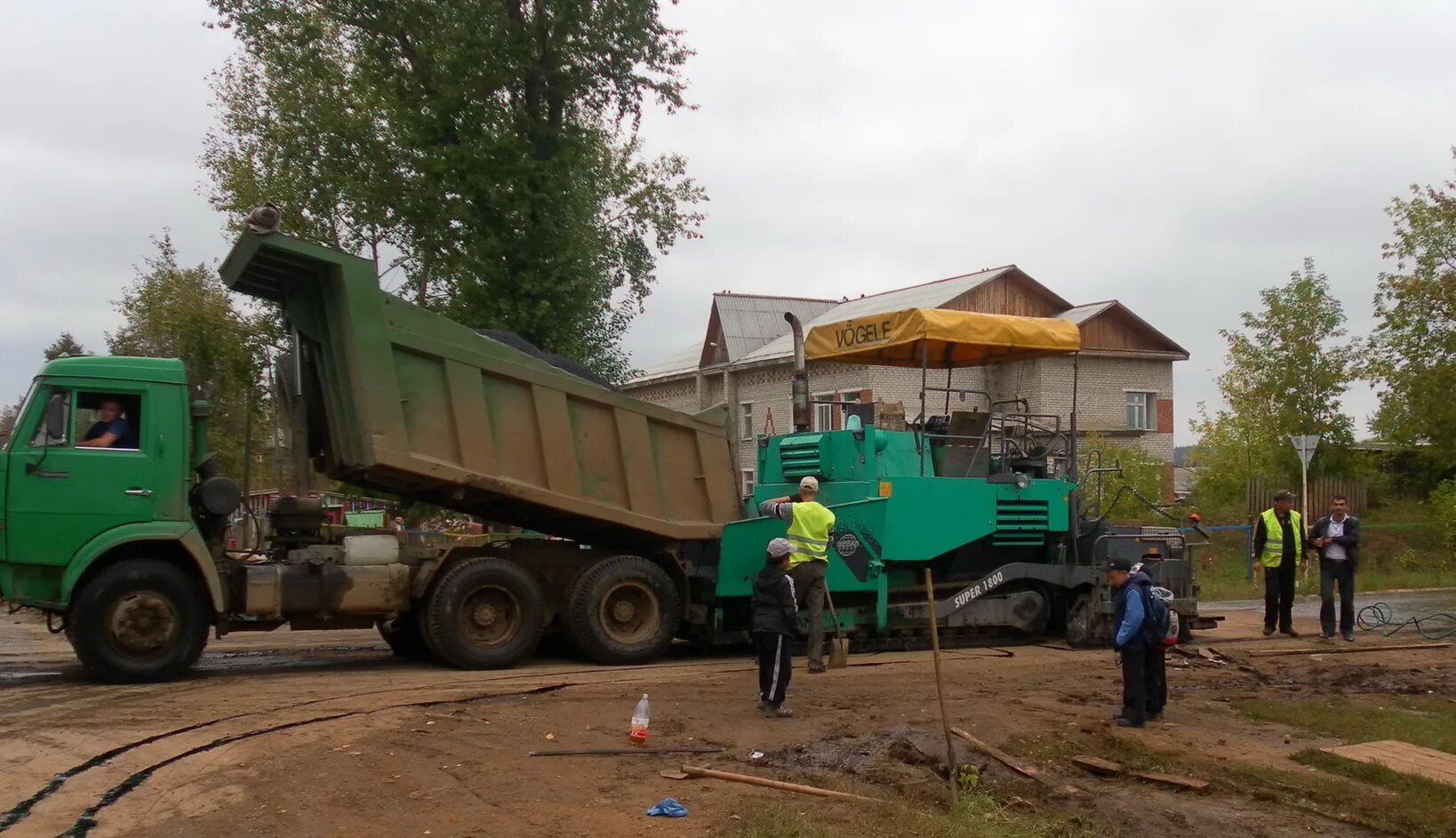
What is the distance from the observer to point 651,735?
7.69 metres

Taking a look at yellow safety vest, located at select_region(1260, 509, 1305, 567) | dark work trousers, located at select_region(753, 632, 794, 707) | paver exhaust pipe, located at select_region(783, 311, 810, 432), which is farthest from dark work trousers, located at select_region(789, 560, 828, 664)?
yellow safety vest, located at select_region(1260, 509, 1305, 567)

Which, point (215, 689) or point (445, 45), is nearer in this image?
point (215, 689)

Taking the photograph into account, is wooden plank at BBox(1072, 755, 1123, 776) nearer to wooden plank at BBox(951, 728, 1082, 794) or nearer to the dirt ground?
the dirt ground

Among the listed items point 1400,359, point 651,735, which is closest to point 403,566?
point 651,735

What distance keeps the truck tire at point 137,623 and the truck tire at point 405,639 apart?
2.05 metres

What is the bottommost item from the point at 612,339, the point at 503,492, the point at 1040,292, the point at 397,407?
the point at 503,492

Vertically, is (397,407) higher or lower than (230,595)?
higher

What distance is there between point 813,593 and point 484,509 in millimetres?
3210

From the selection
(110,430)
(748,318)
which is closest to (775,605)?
(110,430)

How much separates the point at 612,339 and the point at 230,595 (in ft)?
45.0

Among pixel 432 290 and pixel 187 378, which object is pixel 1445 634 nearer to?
pixel 187 378

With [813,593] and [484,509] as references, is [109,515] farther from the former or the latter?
[813,593]

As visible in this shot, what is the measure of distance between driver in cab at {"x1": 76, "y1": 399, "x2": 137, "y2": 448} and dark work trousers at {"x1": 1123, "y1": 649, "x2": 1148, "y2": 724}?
726cm

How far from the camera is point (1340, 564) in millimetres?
13352
